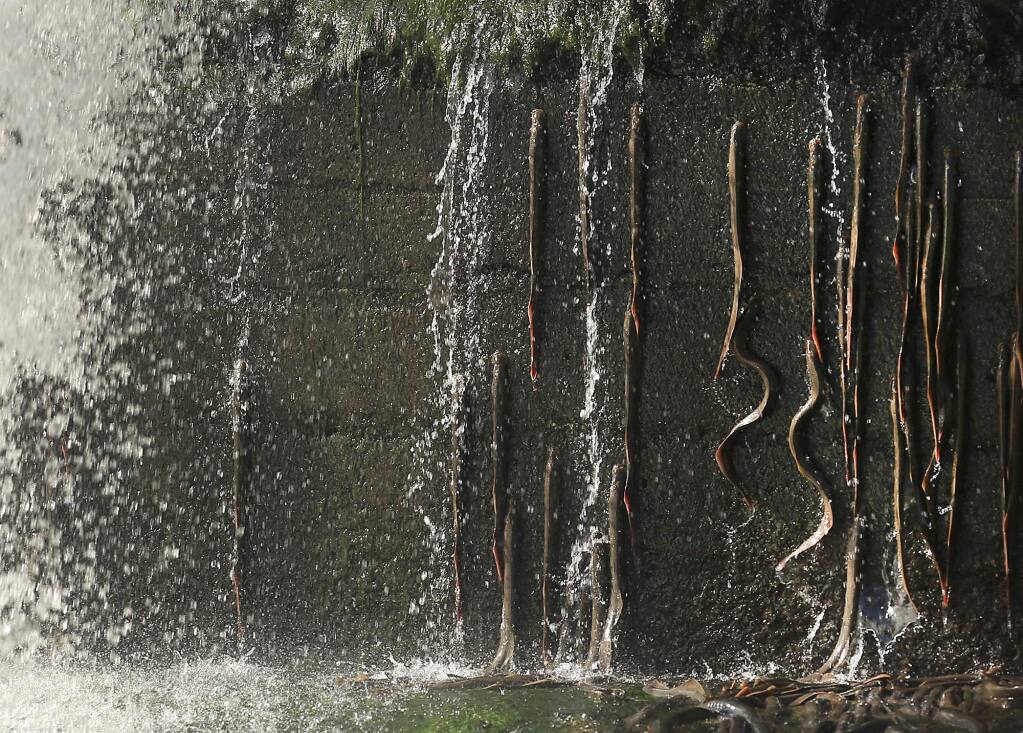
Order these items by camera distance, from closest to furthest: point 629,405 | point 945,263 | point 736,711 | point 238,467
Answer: point 736,711 → point 945,263 → point 629,405 → point 238,467

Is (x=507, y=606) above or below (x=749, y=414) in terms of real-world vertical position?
below

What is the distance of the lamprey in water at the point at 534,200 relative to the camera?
9.82 feet

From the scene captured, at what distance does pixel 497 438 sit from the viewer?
119 inches

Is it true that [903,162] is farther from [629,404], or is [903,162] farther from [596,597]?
[596,597]

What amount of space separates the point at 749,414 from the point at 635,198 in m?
0.74

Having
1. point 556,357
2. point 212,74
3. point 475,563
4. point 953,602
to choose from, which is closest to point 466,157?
point 556,357

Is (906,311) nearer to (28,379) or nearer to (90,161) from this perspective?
(90,161)

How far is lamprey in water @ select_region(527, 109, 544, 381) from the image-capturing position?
9.82 ft

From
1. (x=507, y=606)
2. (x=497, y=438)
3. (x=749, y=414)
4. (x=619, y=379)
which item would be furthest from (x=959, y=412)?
(x=507, y=606)

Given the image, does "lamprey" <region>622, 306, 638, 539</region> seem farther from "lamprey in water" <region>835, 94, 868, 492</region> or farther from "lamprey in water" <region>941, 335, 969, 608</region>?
"lamprey in water" <region>941, 335, 969, 608</region>

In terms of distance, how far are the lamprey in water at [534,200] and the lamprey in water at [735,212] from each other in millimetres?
574

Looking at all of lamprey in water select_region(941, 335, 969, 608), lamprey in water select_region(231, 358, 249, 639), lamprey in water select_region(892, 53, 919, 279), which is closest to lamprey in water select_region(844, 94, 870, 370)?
lamprey in water select_region(892, 53, 919, 279)

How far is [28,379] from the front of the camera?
132 inches

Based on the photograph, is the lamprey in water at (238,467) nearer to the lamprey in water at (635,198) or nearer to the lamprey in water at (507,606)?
the lamprey in water at (507,606)
